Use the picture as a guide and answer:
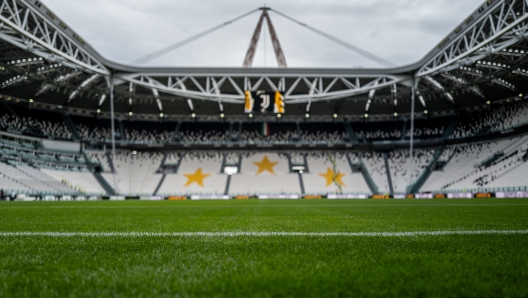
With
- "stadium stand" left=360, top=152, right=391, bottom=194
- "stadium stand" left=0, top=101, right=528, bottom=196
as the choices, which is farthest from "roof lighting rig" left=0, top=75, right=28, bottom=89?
"stadium stand" left=360, top=152, right=391, bottom=194

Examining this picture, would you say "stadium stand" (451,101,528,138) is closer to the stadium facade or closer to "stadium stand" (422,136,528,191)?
the stadium facade

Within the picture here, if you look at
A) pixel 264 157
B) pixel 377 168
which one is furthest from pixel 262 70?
pixel 377 168

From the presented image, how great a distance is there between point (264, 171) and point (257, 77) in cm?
1541

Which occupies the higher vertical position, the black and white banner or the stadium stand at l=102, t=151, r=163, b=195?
the black and white banner

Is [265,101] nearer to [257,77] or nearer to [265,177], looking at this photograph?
[257,77]

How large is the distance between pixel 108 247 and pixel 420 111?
56.5 meters

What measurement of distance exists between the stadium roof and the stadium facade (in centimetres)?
18

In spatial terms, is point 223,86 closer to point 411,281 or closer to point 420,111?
point 420,111

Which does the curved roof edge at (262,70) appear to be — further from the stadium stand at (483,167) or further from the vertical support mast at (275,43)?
the stadium stand at (483,167)

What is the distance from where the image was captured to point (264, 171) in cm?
5241

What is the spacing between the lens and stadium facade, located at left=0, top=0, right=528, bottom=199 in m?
36.5

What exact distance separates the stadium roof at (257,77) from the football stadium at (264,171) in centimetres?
25

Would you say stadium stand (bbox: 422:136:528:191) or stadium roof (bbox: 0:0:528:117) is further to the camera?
stadium stand (bbox: 422:136:528:191)

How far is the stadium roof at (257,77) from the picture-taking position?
26605mm
